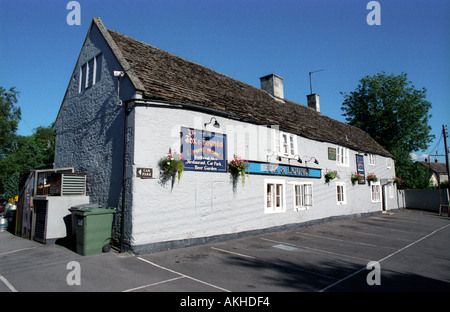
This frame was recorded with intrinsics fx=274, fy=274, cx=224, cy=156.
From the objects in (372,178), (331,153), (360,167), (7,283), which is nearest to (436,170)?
(372,178)

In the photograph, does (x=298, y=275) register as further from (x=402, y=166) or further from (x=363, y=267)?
(x=402, y=166)

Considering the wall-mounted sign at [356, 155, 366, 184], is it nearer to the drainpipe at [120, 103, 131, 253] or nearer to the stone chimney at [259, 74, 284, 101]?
the stone chimney at [259, 74, 284, 101]

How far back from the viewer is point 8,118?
36.0 m

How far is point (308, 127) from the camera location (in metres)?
17.4

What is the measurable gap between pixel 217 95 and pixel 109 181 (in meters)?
5.97

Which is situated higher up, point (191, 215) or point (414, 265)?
point (191, 215)

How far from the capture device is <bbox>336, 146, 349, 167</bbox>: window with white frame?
18.9 m

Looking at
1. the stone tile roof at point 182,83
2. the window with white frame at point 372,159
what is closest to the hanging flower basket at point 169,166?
the stone tile roof at point 182,83

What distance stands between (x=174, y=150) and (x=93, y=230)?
3.39 m

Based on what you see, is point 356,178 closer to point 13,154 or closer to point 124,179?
point 124,179

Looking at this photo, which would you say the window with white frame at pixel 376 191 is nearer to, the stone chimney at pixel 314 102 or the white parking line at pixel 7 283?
the stone chimney at pixel 314 102

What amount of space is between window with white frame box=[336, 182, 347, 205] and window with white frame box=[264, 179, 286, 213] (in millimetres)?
6628
